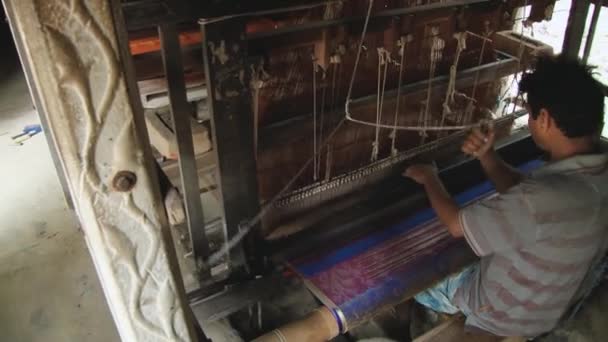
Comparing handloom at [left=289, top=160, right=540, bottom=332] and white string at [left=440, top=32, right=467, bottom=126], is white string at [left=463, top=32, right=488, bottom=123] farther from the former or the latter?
handloom at [left=289, top=160, right=540, bottom=332]

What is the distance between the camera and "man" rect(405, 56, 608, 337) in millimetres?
1640

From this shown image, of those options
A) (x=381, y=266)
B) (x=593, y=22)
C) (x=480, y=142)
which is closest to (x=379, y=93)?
(x=480, y=142)

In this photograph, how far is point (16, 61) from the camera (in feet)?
22.4

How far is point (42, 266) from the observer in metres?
3.28

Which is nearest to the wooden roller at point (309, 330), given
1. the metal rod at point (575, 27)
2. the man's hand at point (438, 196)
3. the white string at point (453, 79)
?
the man's hand at point (438, 196)

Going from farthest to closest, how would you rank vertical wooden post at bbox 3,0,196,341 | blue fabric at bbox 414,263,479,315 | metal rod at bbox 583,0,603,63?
metal rod at bbox 583,0,603,63 < blue fabric at bbox 414,263,479,315 < vertical wooden post at bbox 3,0,196,341

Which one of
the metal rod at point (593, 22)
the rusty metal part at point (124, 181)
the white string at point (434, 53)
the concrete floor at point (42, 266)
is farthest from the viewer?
the concrete floor at point (42, 266)

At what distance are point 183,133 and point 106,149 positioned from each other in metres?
0.81

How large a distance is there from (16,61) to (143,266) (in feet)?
23.1

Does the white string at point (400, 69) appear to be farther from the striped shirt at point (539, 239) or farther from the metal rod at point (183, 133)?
the metal rod at point (183, 133)

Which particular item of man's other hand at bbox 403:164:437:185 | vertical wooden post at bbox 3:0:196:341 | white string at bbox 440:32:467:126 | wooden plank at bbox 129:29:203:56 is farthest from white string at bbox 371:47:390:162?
vertical wooden post at bbox 3:0:196:341

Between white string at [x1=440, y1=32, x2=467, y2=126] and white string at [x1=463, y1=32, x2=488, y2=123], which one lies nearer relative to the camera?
white string at [x1=440, y1=32, x2=467, y2=126]

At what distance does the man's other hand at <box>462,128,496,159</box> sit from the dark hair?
29 centimetres

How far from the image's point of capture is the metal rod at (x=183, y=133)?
1471 mm
